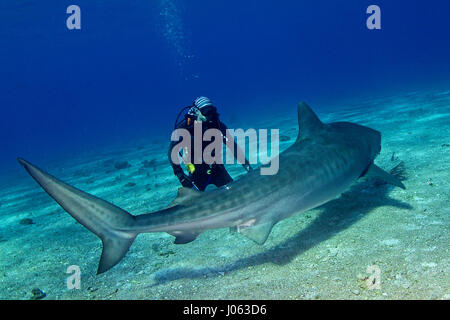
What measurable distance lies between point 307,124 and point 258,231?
2.36m

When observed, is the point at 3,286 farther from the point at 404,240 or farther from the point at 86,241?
the point at 404,240

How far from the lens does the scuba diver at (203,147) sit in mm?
6092

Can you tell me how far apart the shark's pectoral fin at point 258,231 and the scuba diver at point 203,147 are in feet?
7.76

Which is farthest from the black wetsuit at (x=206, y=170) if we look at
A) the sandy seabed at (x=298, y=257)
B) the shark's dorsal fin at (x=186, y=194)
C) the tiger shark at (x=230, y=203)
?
the shark's dorsal fin at (x=186, y=194)

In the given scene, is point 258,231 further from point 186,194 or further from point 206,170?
point 206,170

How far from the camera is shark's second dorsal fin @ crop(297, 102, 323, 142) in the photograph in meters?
5.03

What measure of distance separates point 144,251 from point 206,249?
124 cm

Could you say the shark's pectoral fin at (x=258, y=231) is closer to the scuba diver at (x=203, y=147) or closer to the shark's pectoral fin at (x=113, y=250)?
the shark's pectoral fin at (x=113, y=250)

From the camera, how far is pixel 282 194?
3814 mm

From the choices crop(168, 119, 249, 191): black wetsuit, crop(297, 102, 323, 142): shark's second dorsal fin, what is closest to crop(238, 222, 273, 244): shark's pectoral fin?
crop(297, 102, 323, 142): shark's second dorsal fin

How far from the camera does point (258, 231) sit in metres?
3.69

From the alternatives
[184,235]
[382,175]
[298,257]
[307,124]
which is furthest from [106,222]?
[382,175]

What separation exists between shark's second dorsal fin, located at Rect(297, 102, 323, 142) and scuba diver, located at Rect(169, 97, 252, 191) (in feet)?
6.06
